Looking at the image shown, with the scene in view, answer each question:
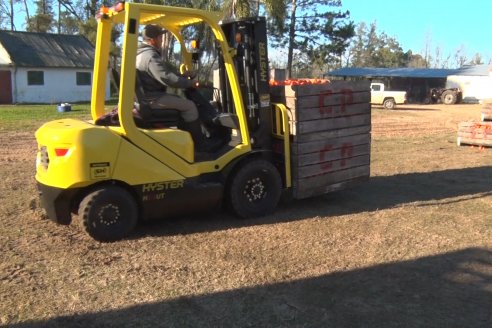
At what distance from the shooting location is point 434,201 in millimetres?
7527

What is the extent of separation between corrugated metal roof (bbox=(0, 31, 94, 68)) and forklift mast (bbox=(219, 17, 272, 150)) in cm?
3227

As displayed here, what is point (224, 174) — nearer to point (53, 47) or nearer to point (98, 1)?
point (53, 47)

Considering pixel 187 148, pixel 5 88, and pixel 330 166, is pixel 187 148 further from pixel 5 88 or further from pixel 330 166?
pixel 5 88

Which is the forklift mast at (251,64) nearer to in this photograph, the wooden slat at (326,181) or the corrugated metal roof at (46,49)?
the wooden slat at (326,181)

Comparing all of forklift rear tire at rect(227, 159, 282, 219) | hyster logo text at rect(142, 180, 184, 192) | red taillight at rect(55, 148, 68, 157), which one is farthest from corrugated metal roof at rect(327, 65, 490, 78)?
red taillight at rect(55, 148, 68, 157)

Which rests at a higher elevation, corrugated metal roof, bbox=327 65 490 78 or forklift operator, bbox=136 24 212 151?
corrugated metal roof, bbox=327 65 490 78

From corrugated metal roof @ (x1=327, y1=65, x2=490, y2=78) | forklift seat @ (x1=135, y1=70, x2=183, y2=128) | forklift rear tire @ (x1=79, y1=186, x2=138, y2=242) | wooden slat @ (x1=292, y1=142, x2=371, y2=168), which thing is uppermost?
corrugated metal roof @ (x1=327, y1=65, x2=490, y2=78)

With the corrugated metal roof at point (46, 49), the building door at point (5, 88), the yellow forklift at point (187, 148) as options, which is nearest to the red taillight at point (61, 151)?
the yellow forklift at point (187, 148)

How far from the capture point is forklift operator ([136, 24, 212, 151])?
19.2 feet

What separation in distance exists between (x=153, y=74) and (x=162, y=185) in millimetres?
1223

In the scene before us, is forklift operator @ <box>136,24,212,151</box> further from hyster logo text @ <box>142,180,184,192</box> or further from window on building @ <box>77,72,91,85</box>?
window on building @ <box>77,72,91,85</box>

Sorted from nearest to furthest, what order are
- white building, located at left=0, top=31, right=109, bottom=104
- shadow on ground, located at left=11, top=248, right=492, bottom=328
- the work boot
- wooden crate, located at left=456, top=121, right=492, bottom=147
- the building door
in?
shadow on ground, located at left=11, top=248, right=492, bottom=328
the work boot
wooden crate, located at left=456, top=121, right=492, bottom=147
the building door
white building, located at left=0, top=31, right=109, bottom=104

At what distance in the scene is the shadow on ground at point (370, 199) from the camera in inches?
249

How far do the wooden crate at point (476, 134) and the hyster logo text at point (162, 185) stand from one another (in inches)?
377
